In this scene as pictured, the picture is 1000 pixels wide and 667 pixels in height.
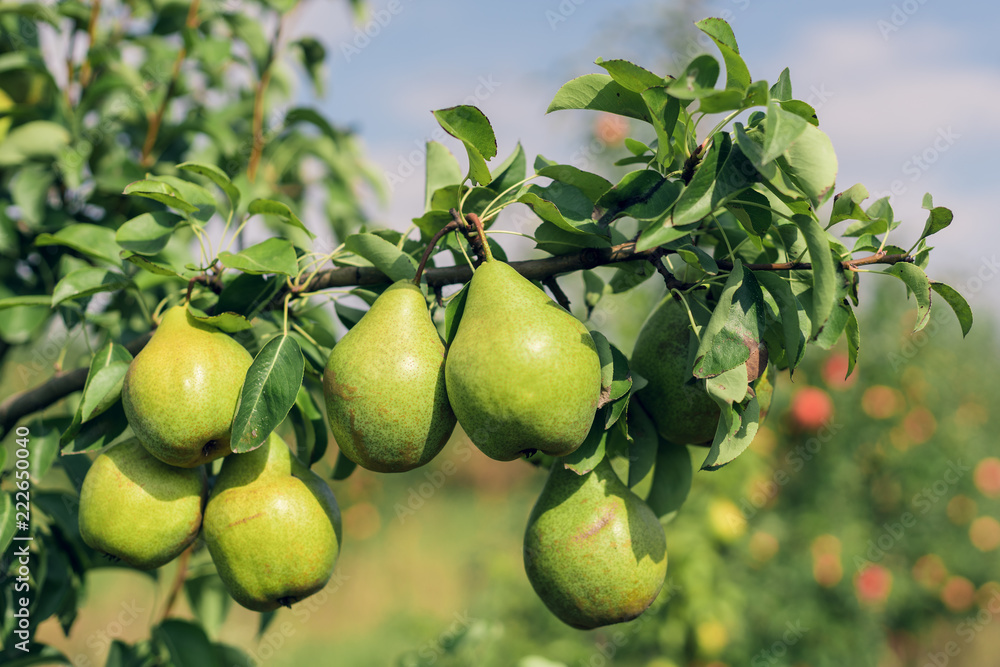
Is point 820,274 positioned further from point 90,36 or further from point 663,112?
point 90,36

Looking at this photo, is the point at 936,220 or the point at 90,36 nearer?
the point at 936,220

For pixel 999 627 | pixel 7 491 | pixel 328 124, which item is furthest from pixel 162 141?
pixel 999 627

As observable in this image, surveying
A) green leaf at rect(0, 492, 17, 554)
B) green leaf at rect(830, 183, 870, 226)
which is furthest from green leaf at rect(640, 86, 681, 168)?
green leaf at rect(0, 492, 17, 554)

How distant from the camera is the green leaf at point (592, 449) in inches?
41.0

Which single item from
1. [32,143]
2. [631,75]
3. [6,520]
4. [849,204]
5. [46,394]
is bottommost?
[6,520]

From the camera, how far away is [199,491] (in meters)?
Answer: 1.07

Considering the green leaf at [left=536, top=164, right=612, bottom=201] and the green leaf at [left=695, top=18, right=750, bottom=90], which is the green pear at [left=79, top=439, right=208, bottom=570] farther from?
the green leaf at [left=695, top=18, right=750, bottom=90]

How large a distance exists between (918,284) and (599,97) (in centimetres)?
49

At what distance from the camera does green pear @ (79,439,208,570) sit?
1007 millimetres

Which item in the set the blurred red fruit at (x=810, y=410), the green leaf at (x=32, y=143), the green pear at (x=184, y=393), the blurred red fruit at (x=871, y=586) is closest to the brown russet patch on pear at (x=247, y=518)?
the green pear at (x=184, y=393)

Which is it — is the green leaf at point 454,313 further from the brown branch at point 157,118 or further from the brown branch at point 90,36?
the brown branch at point 90,36

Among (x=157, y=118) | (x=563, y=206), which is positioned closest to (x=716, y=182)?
(x=563, y=206)

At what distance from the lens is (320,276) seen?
1168mm

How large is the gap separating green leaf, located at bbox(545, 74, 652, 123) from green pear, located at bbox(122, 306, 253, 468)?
59 centimetres
